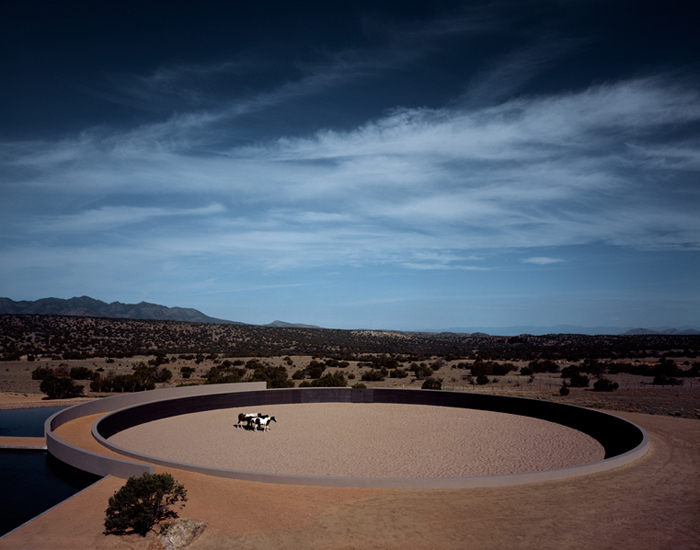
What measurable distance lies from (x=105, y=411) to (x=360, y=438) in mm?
14408

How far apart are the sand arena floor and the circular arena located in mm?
48

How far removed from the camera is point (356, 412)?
2866 centimetres

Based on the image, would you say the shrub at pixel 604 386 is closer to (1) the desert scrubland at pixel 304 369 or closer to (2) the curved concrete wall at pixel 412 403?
(1) the desert scrubland at pixel 304 369

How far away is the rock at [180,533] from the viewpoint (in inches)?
374

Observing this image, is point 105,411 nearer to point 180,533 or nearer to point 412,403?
point 412,403

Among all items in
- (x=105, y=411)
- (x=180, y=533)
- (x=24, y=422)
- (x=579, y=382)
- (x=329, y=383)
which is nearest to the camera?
(x=180, y=533)

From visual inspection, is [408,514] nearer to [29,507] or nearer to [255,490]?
[255,490]

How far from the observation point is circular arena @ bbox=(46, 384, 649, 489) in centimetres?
1443

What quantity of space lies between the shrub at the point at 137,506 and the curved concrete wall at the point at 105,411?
8.29 ft

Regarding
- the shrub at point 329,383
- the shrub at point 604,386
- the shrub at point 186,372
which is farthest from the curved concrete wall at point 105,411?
the shrub at point 604,386

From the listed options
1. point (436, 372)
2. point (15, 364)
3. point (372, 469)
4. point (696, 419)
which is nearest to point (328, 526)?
point (372, 469)

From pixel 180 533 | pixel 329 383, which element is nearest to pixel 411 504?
pixel 180 533

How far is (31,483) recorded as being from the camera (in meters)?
14.8

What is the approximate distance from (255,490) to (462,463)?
807cm
